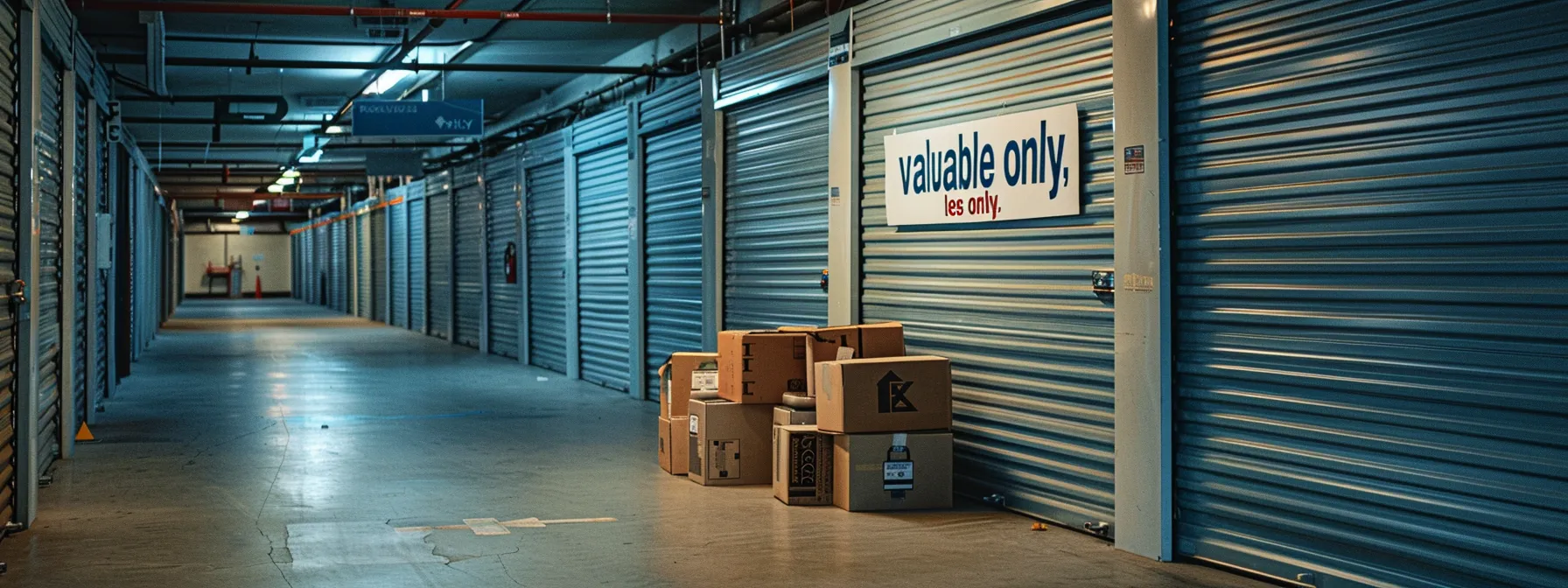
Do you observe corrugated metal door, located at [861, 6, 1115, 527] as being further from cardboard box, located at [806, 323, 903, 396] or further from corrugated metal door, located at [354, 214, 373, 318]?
corrugated metal door, located at [354, 214, 373, 318]

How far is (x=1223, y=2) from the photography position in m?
5.29

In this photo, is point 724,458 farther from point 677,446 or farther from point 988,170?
point 988,170

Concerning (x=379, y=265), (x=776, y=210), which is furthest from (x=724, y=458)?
(x=379, y=265)

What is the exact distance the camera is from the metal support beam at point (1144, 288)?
18.0ft

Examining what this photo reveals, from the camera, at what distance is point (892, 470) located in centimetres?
663

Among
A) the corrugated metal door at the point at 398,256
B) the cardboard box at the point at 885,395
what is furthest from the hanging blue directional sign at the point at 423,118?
the corrugated metal door at the point at 398,256

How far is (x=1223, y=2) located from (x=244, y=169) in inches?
1178

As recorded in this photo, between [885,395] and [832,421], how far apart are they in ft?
0.91

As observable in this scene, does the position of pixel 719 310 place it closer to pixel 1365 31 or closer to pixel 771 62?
pixel 771 62

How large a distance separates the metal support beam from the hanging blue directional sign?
10383 millimetres

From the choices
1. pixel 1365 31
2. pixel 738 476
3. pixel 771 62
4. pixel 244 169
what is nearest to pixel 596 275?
pixel 771 62

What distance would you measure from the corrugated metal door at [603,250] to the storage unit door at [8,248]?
6875mm

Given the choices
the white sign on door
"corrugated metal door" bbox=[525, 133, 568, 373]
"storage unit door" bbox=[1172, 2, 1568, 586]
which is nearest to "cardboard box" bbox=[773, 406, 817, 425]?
the white sign on door

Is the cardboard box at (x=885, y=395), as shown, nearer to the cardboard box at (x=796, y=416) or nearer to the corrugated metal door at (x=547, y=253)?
the cardboard box at (x=796, y=416)
